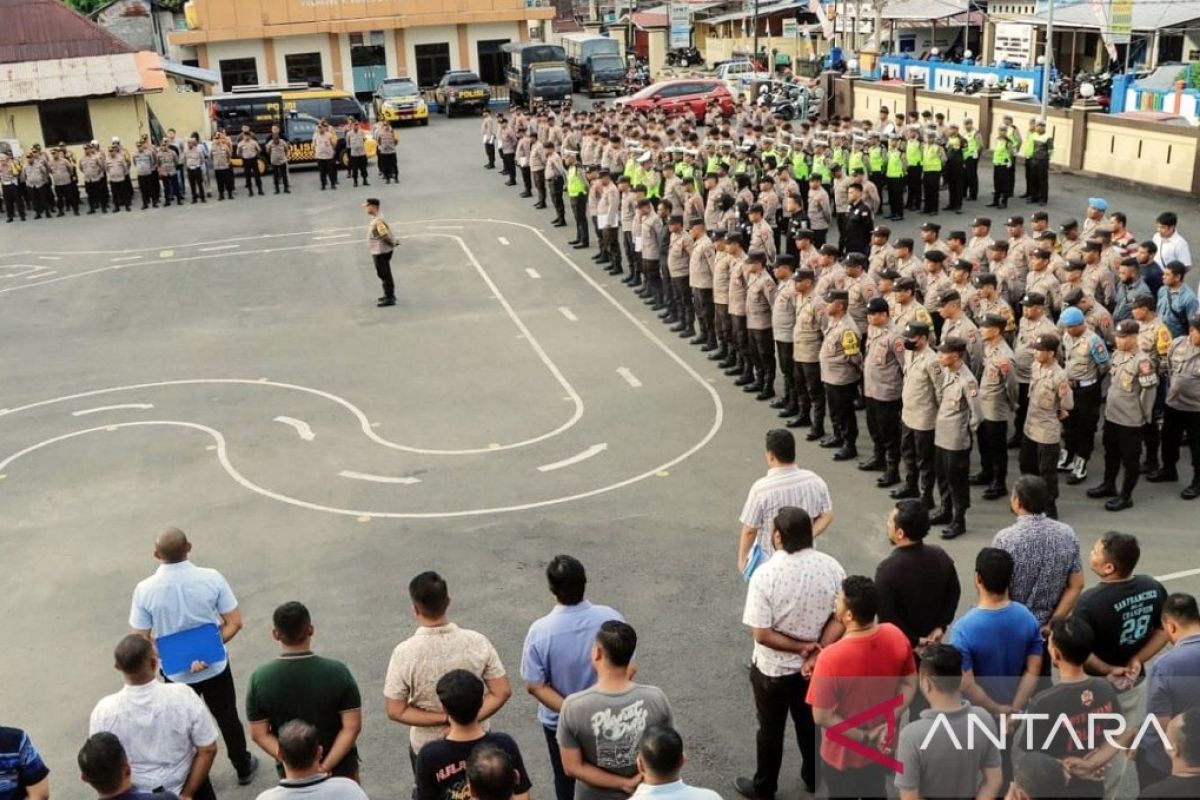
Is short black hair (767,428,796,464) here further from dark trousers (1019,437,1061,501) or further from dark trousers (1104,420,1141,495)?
dark trousers (1104,420,1141,495)

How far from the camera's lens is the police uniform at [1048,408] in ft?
33.8

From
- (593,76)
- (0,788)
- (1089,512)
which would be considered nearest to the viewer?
(0,788)

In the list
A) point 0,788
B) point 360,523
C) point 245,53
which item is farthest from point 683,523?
point 245,53

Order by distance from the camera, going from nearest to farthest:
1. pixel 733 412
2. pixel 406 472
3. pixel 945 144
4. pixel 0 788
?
pixel 0 788
pixel 406 472
pixel 733 412
pixel 945 144

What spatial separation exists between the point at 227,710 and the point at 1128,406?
800 centimetres

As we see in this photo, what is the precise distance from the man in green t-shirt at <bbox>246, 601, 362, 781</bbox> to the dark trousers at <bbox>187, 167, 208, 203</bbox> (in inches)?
1036

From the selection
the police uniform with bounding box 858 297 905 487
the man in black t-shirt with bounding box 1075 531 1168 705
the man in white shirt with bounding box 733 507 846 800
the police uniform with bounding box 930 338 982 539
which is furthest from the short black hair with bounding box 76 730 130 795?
the police uniform with bounding box 858 297 905 487

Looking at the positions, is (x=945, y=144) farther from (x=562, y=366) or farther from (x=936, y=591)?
(x=936, y=591)

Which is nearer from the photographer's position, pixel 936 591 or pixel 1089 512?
pixel 936 591

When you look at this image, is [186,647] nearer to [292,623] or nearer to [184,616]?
[184,616]

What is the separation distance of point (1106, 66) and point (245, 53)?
35.9 metres

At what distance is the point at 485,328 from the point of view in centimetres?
1772

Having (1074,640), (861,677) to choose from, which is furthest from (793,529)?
(1074,640)

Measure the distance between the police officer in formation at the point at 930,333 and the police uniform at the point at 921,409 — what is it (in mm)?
18
